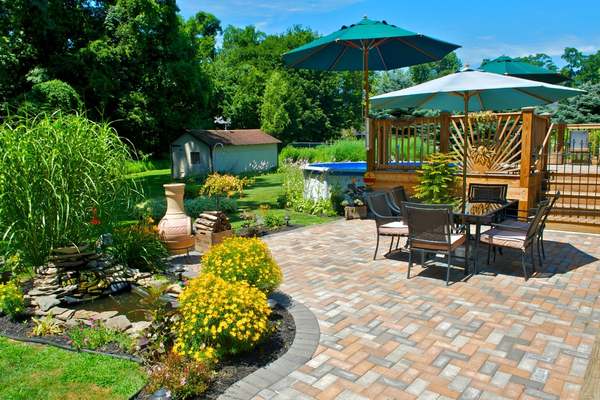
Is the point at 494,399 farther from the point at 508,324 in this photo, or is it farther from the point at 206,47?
the point at 206,47

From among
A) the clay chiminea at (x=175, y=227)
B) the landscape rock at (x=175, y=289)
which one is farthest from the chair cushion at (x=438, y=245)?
the clay chiminea at (x=175, y=227)

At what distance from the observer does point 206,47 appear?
4488 cm

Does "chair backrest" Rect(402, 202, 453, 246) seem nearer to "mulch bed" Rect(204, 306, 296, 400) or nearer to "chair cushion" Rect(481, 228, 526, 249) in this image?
"chair cushion" Rect(481, 228, 526, 249)

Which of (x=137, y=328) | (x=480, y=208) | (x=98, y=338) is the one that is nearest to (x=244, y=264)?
(x=137, y=328)

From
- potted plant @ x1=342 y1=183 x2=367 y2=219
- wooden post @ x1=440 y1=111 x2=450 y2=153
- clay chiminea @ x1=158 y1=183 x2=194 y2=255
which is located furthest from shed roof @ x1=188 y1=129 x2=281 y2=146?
clay chiminea @ x1=158 y1=183 x2=194 y2=255

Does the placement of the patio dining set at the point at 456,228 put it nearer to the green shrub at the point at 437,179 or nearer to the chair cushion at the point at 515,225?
the chair cushion at the point at 515,225

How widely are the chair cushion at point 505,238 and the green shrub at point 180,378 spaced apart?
150 inches

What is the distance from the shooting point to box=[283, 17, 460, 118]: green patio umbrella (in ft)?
26.4

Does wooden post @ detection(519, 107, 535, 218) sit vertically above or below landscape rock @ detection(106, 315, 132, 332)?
above

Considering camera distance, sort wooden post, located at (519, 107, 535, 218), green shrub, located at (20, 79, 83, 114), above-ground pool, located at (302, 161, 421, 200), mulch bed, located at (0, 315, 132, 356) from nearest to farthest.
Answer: mulch bed, located at (0, 315, 132, 356), wooden post, located at (519, 107, 535, 218), above-ground pool, located at (302, 161, 421, 200), green shrub, located at (20, 79, 83, 114)

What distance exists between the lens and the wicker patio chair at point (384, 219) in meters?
5.73

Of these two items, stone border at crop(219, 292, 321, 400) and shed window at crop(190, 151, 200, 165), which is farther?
shed window at crop(190, 151, 200, 165)

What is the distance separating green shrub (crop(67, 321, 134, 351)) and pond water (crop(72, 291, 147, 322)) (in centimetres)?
53

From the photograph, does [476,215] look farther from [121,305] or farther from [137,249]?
[137,249]
